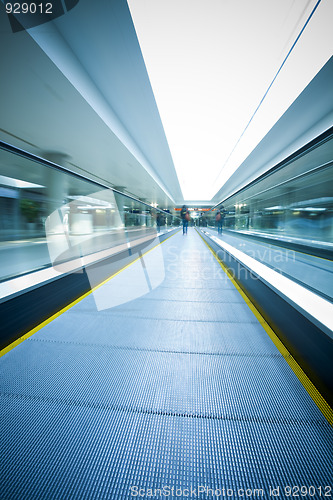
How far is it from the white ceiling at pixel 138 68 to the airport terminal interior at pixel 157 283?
0.04m

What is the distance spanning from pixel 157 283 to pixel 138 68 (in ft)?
16.7

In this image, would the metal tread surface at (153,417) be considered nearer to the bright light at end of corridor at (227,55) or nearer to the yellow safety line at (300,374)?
the yellow safety line at (300,374)

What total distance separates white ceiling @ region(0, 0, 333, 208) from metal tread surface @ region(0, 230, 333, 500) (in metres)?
5.15

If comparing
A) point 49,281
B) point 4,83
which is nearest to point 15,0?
point 4,83

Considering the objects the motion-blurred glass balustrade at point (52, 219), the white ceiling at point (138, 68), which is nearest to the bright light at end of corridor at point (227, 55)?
the white ceiling at point (138, 68)

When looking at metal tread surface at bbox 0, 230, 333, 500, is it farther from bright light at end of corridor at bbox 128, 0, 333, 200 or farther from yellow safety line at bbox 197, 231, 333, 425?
bright light at end of corridor at bbox 128, 0, 333, 200

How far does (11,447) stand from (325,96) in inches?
375

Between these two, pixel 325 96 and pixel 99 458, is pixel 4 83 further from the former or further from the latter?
pixel 325 96

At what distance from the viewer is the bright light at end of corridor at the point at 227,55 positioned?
3.41 metres

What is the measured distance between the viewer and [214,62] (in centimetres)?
450

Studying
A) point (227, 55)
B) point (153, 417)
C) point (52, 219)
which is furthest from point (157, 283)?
point (227, 55)

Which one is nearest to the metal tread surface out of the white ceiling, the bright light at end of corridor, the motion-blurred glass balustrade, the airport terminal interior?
the airport terminal interior

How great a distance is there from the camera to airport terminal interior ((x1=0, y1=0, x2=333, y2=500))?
86 cm

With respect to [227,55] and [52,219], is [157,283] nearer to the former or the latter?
[52,219]
